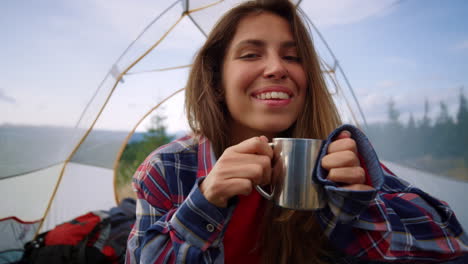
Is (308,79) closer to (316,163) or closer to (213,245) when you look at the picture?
(316,163)

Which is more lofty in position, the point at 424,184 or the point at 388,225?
the point at 388,225

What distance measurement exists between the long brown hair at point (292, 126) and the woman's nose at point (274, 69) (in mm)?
115

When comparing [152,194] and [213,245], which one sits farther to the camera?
[152,194]

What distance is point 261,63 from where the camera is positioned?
78 centimetres

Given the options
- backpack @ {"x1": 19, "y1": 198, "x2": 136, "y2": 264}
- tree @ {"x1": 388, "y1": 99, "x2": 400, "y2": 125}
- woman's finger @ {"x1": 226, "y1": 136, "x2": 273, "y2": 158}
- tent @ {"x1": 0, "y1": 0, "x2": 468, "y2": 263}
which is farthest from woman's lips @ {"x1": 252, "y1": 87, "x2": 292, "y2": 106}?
backpack @ {"x1": 19, "y1": 198, "x2": 136, "y2": 264}

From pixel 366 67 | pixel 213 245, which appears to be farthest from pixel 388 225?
pixel 366 67

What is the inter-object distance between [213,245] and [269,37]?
24.9 inches

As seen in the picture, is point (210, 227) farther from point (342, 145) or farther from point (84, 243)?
point (84, 243)

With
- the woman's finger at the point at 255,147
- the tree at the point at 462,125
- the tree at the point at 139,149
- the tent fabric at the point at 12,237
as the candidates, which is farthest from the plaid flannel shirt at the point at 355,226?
the tree at the point at 139,149

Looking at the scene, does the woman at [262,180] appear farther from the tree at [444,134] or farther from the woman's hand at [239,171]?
the tree at [444,134]

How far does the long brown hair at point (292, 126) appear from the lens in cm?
72

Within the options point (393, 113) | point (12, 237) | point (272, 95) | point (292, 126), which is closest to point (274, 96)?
point (272, 95)

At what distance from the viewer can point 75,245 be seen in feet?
5.27

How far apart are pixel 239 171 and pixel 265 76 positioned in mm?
394
